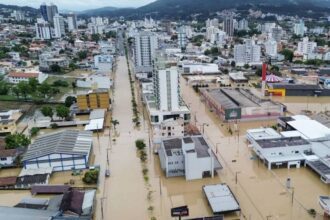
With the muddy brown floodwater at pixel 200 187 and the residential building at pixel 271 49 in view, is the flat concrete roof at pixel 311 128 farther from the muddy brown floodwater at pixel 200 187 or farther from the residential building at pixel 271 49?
the residential building at pixel 271 49

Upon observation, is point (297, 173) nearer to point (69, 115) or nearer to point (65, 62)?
point (69, 115)

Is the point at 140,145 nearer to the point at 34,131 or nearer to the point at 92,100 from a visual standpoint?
the point at 34,131

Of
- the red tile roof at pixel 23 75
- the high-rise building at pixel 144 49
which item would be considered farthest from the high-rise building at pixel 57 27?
the red tile roof at pixel 23 75

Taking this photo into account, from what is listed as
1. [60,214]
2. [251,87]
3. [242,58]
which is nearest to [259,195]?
[60,214]

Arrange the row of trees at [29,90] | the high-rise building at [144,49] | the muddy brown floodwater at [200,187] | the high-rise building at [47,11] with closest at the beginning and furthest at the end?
1. the muddy brown floodwater at [200,187]
2. the row of trees at [29,90]
3. the high-rise building at [144,49]
4. the high-rise building at [47,11]

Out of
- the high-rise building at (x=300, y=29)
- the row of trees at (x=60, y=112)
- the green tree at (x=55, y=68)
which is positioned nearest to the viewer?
the row of trees at (x=60, y=112)

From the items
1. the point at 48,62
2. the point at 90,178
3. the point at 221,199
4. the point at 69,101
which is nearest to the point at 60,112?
the point at 69,101
